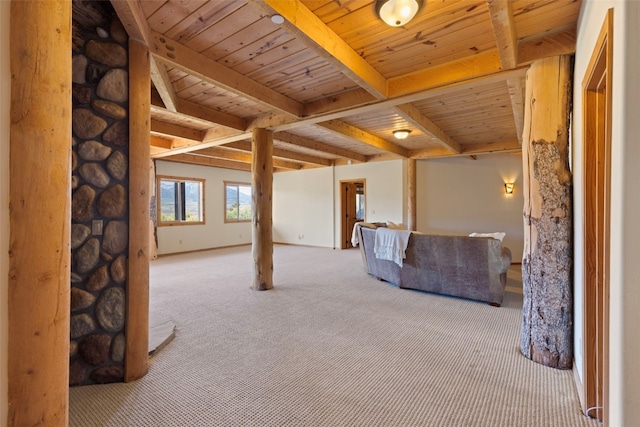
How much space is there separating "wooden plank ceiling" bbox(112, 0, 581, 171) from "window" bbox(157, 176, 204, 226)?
136 inches

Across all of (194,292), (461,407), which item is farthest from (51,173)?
(194,292)

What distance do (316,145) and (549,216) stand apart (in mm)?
4349

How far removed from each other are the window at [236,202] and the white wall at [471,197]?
520cm

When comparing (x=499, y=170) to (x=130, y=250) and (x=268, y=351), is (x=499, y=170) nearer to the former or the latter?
(x=268, y=351)

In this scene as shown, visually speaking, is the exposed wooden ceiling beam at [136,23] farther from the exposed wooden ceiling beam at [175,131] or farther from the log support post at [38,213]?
the exposed wooden ceiling beam at [175,131]

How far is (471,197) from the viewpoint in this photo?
21.0ft

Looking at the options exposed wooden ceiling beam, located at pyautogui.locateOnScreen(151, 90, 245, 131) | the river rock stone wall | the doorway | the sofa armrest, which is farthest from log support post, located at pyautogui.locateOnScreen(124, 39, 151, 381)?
the doorway

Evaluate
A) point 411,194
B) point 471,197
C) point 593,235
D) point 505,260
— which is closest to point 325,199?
point 411,194

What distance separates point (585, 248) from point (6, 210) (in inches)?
105

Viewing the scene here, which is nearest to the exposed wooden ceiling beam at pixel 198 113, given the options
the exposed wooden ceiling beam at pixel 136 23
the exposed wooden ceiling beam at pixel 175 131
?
the exposed wooden ceiling beam at pixel 175 131

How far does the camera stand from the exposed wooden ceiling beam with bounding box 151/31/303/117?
214 cm

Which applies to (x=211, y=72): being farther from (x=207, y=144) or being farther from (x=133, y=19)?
(x=207, y=144)

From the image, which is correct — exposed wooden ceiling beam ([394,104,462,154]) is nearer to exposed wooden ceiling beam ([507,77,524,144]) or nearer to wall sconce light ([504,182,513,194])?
exposed wooden ceiling beam ([507,77,524,144])

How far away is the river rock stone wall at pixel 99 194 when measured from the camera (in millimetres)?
1803
